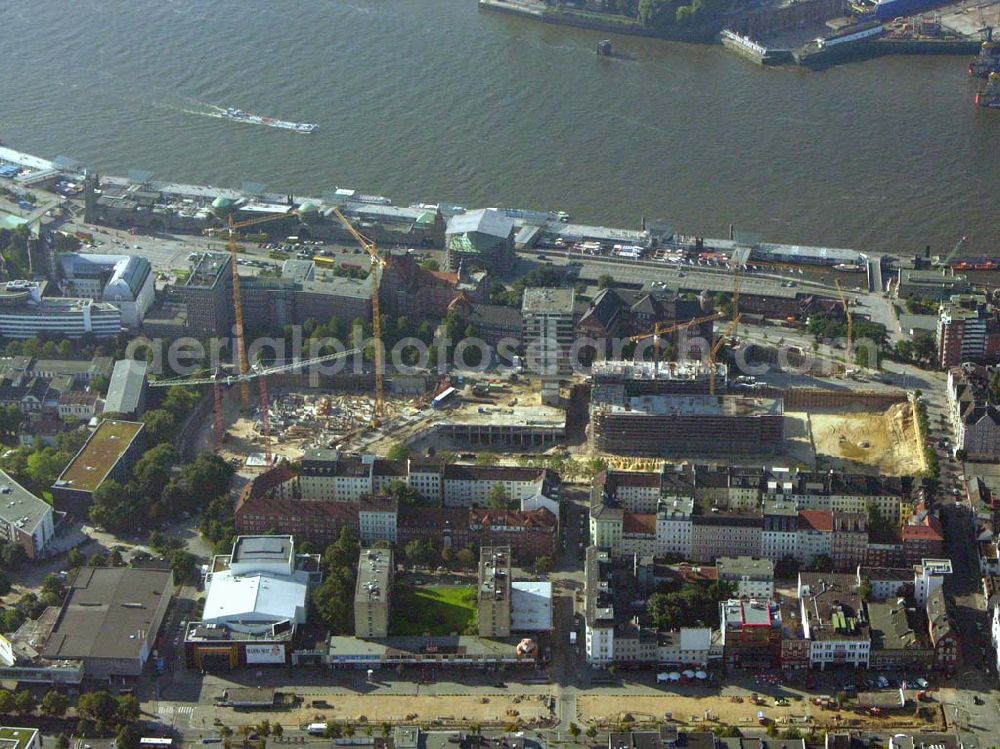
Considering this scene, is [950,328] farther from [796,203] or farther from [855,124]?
[855,124]

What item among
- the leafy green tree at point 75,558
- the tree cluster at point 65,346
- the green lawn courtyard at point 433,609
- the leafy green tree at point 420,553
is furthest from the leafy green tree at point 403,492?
→ the tree cluster at point 65,346

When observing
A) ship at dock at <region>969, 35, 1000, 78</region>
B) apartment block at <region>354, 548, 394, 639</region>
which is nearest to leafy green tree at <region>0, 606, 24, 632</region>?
apartment block at <region>354, 548, 394, 639</region>

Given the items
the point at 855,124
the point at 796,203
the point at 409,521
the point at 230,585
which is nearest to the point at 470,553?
the point at 409,521

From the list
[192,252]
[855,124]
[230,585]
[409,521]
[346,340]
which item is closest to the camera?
[230,585]

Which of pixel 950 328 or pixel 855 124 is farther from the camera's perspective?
pixel 855 124

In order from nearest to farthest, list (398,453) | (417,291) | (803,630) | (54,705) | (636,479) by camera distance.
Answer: (54,705)
(803,630)
(636,479)
(398,453)
(417,291)

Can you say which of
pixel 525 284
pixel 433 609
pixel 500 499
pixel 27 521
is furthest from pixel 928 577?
pixel 27 521

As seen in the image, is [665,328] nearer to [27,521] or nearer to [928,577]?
[928,577]
